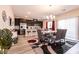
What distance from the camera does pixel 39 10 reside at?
7.56 ft

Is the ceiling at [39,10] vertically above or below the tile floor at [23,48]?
above

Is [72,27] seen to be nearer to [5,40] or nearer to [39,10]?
[39,10]

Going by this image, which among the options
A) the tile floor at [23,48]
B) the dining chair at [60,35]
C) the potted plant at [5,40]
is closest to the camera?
the potted plant at [5,40]

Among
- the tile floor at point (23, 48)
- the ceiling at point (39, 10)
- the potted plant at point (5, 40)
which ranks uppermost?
the ceiling at point (39, 10)

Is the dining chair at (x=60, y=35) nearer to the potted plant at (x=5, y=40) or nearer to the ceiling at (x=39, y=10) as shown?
the ceiling at (x=39, y=10)

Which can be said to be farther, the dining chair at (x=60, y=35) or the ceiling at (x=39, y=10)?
the dining chair at (x=60, y=35)

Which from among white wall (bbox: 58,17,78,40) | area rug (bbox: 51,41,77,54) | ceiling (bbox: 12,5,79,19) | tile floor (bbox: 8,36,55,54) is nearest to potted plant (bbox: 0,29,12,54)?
tile floor (bbox: 8,36,55,54)

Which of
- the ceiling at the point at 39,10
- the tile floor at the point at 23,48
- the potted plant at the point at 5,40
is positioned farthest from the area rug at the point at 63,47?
the potted plant at the point at 5,40

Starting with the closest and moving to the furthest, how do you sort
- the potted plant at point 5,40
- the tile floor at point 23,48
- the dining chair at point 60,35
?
the potted plant at point 5,40 < the tile floor at point 23,48 < the dining chair at point 60,35

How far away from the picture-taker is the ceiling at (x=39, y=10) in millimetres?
2213

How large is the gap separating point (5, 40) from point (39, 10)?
92 cm

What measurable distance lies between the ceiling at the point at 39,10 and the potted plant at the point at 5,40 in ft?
1.52

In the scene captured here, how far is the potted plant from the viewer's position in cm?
209

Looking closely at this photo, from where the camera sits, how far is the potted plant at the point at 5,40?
209 centimetres
